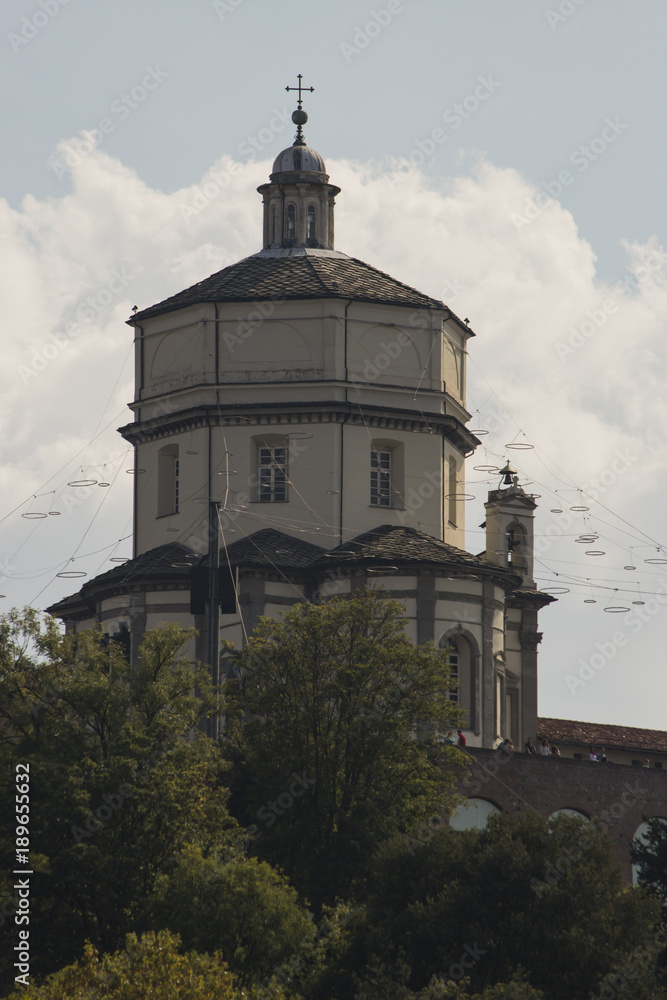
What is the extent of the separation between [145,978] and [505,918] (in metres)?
8.43

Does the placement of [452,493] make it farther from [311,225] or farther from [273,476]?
[311,225]

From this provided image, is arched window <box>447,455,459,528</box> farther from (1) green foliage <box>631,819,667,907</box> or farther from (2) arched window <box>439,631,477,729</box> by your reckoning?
(1) green foliage <box>631,819,667,907</box>

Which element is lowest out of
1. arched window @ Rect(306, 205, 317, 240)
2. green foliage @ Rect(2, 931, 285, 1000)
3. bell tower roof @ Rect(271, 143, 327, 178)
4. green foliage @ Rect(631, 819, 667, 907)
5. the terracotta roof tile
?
green foliage @ Rect(2, 931, 285, 1000)

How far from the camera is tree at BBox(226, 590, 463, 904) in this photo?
4766 cm

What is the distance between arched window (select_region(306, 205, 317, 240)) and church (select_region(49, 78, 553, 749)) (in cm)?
224

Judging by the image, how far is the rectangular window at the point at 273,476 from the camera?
213 ft

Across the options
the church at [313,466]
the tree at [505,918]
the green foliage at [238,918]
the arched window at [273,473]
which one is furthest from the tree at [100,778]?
the arched window at [273,473]

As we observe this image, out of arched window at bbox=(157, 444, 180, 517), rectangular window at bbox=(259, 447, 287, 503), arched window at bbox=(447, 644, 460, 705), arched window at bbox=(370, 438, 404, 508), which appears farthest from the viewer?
arched window at bbox=(157, 444, 180, 517)

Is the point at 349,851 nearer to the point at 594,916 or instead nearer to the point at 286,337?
the point at 594,916

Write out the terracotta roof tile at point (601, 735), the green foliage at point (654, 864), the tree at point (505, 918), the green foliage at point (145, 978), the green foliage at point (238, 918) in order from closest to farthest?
1. the green foliage at point (145, 978)
2. the tree at point (505, 918)
3. the green foliage at point (238, 918)
4. the green foliage at point (654, 864)
5. the terracotta roof tile at point (601, 735)

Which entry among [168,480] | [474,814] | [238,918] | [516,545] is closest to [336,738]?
[238,918]

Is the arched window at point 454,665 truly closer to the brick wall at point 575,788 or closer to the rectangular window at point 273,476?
Answer: the brick wall at point 575,788

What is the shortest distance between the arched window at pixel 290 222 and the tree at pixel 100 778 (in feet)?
89.5

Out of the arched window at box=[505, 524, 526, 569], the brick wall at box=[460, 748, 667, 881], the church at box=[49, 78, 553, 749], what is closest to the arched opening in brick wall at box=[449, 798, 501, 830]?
the brick wall at box=[460, 748, 667, 881]
